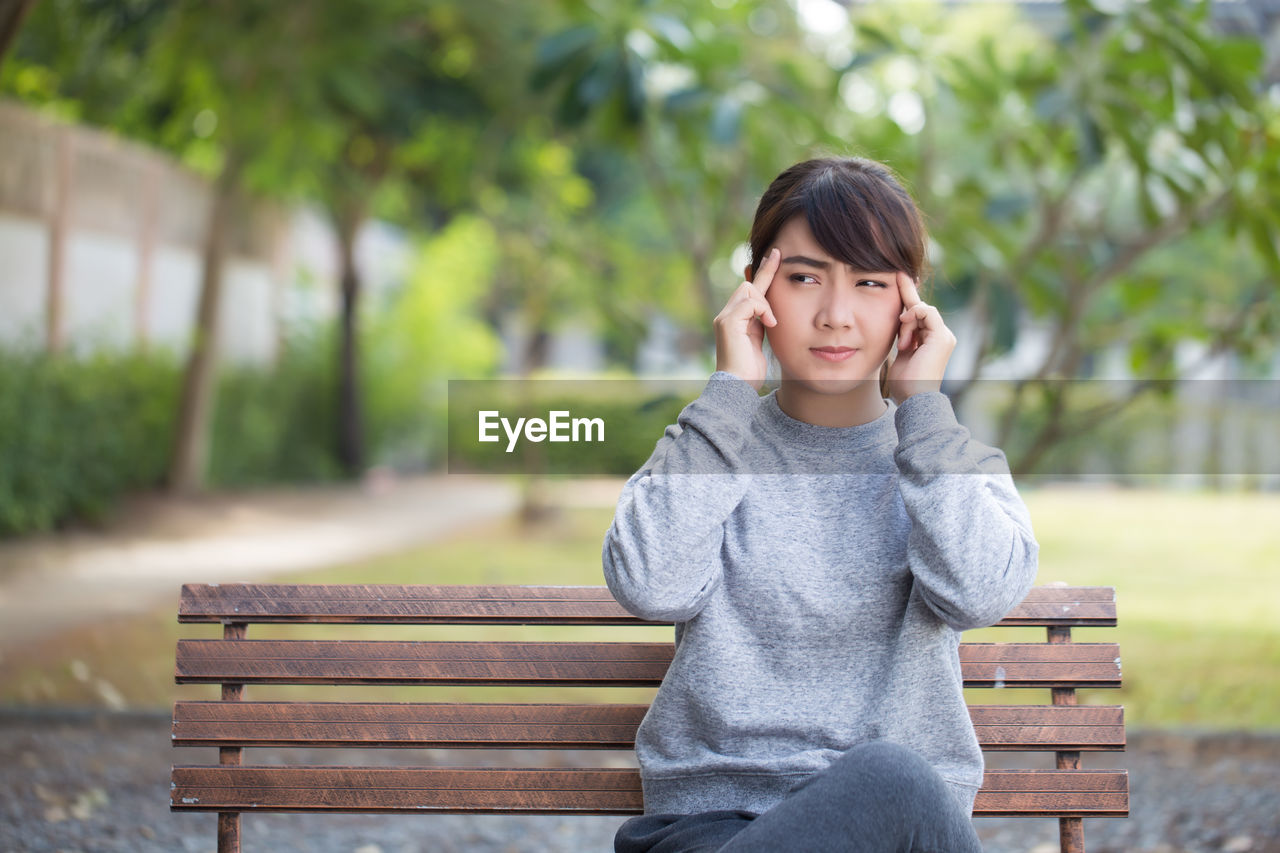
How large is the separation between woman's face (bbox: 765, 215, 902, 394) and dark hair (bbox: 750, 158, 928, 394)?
0.06ft

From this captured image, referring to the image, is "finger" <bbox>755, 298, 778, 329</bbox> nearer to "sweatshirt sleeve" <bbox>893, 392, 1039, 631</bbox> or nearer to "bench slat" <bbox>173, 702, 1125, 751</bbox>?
"sweatshirt sleeve" <bbox>893, 392, 1039, 631</bbox>

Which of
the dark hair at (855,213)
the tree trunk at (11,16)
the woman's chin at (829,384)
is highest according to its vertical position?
the tree trunk at (11,16)

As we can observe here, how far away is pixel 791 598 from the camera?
66.1 inches

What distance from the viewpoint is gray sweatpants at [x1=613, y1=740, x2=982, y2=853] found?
1504mm

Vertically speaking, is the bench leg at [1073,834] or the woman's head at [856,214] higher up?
the woman's head at [856,214]

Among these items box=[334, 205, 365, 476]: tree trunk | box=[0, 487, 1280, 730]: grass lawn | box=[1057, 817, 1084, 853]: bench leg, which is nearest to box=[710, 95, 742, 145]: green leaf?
box=[0, 487, 1280, 730]: grass lawn

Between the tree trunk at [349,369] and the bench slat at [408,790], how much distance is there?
11197 mm

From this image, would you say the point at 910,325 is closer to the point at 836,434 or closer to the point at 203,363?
the point at 836,434

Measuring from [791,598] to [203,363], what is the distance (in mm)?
9212

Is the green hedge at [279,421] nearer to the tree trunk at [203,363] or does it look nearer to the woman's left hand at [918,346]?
the tree trunk at [203,363]

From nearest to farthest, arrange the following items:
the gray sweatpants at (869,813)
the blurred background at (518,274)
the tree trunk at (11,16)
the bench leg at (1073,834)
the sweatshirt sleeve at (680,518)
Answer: the gray sweatpants at (869,813) < the sweatshirt sleeve at (680,518) < the bench leg at (1073,834) < the blurred background at (518,274) < the tree trunk at (11,16)

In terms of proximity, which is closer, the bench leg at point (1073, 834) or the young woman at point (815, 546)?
the young woman at point (815, 546)

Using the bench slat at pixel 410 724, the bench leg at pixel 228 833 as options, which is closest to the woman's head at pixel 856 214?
the bench slat at pixel 410 724

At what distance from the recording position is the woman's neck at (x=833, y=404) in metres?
1.77
